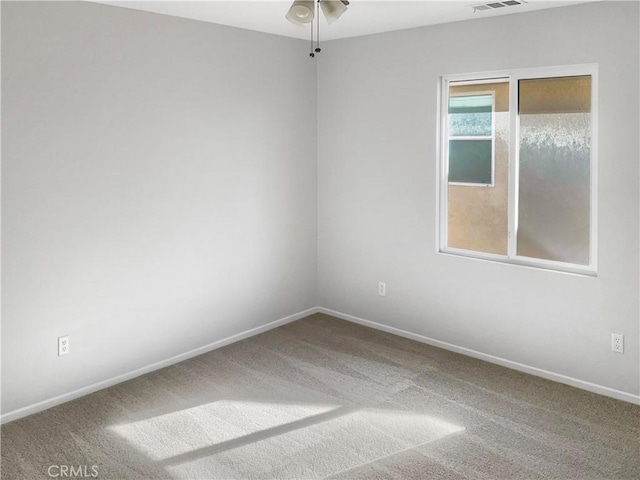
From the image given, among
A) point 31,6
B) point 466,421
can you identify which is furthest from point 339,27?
point 466,421

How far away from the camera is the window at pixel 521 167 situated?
3816 millimetres

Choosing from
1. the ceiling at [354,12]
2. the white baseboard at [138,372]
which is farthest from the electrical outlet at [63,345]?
the ceiling at [354,12]

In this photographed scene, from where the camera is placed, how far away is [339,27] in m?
4.41

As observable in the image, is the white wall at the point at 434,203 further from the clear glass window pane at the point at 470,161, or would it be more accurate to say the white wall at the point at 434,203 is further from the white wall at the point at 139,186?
the white wall at the point at 139,186

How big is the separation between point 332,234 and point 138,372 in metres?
2.06

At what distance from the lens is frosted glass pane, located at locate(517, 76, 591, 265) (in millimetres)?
3809

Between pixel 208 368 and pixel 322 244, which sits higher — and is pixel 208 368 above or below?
below

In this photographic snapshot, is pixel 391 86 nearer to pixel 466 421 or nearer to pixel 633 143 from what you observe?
pixel 633 143

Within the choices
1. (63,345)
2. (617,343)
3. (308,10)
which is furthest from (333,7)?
(617,343)

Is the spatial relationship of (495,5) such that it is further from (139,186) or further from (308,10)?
(139,186)

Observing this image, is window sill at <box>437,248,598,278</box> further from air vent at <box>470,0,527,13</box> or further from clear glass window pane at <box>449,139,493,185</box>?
air vent at <box>470,0,527,13</box>

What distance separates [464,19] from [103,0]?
2.41 meters

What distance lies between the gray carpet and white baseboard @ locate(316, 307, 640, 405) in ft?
0.26

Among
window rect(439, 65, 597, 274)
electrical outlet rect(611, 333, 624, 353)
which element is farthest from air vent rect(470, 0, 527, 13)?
electrical outlet rect(611, 333, 624, 353)
